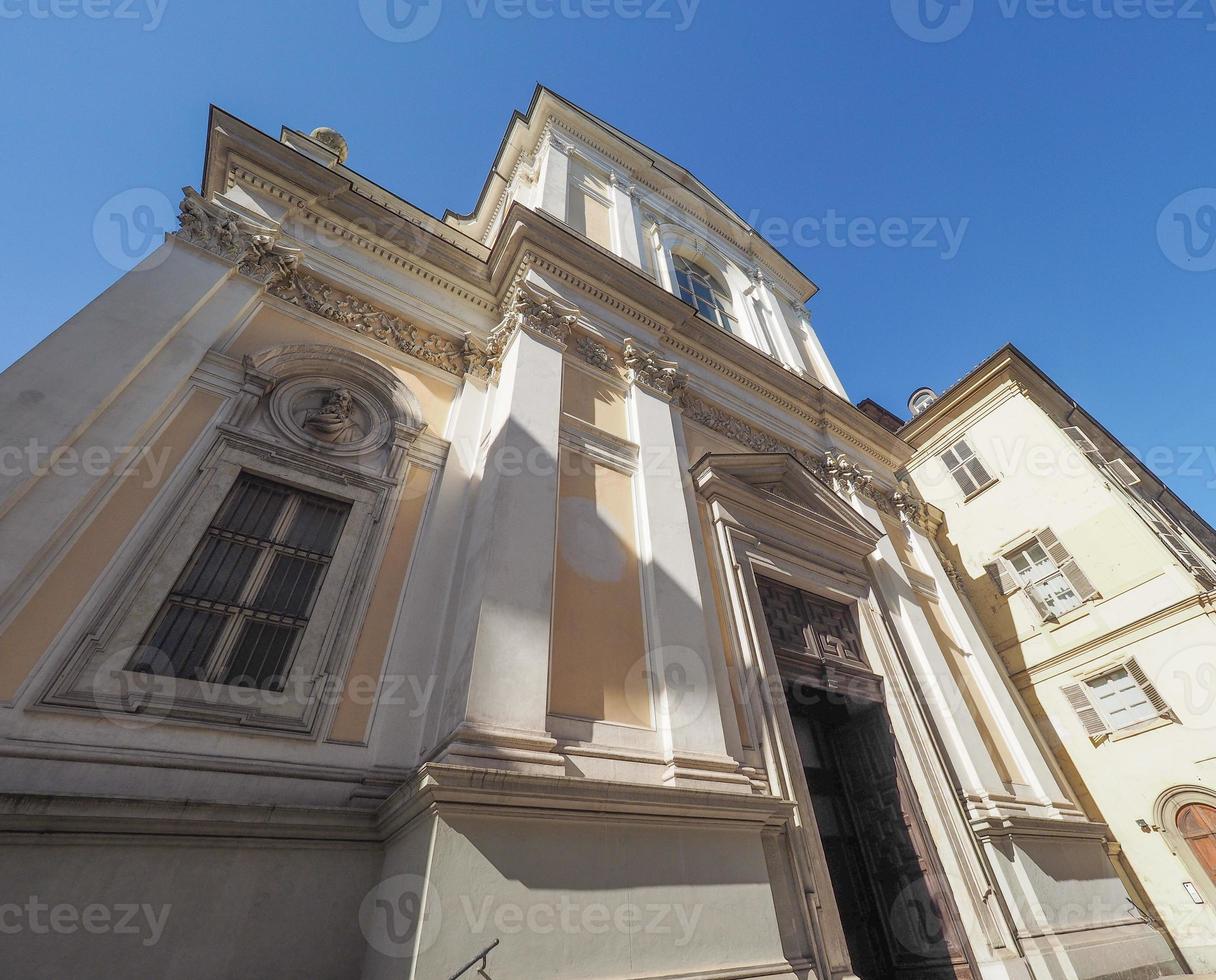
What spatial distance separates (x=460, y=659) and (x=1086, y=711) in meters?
11.7

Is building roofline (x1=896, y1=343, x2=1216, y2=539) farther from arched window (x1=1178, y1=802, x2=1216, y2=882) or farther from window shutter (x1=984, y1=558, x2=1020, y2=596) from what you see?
arched window (x1=1178, y1=802, x2=1216, y2=882)

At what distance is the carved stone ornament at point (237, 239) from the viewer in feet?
19.0

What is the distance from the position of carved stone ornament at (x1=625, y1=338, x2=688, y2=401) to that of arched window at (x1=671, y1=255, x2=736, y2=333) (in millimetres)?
3417

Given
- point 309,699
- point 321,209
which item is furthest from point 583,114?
point 309,699

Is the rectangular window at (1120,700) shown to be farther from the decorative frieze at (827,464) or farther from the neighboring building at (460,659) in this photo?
the decorative frieze at (827,464)

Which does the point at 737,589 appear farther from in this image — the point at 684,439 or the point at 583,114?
the point at 583,114

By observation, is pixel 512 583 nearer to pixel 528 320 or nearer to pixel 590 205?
pixel 528 320

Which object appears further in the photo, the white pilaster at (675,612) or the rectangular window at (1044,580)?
the rectangular window at (1044,580)

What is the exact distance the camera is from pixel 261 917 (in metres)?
3.07

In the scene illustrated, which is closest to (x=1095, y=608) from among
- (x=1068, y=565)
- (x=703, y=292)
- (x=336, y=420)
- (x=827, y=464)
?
(x=1068, y=565)

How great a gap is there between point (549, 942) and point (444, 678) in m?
1.93

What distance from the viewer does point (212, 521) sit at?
4.45 meters

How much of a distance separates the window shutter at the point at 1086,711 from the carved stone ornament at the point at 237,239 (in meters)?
14.0

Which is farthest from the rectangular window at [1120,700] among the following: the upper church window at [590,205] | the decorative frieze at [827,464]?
the upper church window at [590,205]
